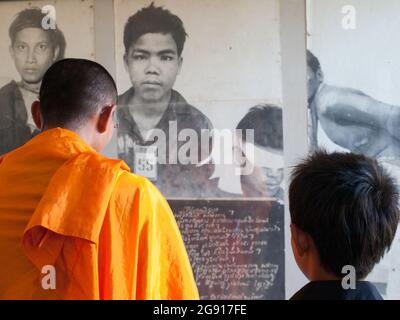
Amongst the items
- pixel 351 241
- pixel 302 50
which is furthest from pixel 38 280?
pixel 302 50

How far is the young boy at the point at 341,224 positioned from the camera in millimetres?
1129

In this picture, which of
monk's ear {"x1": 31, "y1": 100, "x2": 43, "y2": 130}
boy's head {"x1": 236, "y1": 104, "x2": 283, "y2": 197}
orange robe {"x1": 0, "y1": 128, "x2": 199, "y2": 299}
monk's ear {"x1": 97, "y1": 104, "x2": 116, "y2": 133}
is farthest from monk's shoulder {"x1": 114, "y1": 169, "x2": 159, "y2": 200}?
boy's head {"x1": 236, "y1": 104, "x2": 283, "y2": 197}

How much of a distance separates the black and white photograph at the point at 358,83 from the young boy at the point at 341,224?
66.0 inches

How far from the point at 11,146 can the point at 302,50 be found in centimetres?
174

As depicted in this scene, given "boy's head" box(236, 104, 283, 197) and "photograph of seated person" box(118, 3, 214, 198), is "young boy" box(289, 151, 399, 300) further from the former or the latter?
"photograph of seated person" box(118, 3, 214, 198)

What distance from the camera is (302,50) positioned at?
2857 millimetres

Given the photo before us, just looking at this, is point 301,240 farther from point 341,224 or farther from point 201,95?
point 201,95

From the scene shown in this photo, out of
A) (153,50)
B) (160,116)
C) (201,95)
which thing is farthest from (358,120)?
(153,50)

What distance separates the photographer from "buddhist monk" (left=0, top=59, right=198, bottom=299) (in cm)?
132

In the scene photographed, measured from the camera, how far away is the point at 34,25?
3111 mm

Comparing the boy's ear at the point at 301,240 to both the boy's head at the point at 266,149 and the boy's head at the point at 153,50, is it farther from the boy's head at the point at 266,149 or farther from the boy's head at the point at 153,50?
the boy's head at the point at 153,50

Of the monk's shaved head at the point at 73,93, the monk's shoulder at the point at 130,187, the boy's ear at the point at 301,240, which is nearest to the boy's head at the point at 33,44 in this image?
the monk's shaved head at the point at 73,93

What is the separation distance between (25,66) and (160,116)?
85cm
